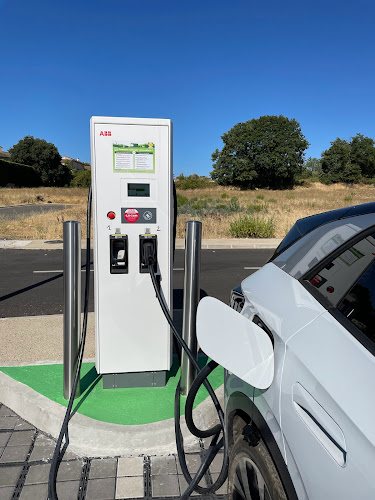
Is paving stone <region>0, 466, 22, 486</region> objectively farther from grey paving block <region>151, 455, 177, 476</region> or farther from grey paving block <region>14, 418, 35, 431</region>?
grey paving block <region>151, 455, 177, 476</region>

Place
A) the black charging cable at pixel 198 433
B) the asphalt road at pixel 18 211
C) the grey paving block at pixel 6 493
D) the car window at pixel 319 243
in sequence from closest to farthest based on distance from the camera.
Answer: the car window at pixel 319 243 < the black charging cable at pixel 198 433 < the grey paving block at pixel 6 493 < the asphalt road at pixel 18 211

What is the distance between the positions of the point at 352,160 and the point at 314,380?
239 feet

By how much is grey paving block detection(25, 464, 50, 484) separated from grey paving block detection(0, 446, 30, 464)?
0.43 ft

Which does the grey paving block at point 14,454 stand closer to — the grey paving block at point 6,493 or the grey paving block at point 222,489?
the grey paving block at point 6,493

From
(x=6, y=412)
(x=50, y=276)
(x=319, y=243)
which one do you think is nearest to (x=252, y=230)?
(x=50, y=276)

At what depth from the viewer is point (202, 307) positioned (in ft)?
5.63

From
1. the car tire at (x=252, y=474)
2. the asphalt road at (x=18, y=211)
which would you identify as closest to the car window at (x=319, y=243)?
the car tire at (x=252, y=474)

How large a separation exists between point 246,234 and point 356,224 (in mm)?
13079

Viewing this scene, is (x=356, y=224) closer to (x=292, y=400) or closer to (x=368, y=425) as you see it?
(x=292, y=400)

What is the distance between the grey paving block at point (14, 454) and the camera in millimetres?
2654

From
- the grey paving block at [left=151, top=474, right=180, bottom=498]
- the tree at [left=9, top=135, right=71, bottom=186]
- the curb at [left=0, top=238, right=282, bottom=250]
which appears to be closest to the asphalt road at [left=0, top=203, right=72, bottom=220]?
the curb at [left=0, top=238, right=282, bottom=250]

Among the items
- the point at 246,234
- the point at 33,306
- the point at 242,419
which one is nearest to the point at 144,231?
the point at 242,419

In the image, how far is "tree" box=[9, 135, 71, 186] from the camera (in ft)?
223

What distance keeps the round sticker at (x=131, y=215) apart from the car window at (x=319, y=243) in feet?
4.60
